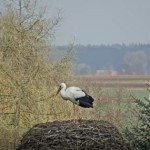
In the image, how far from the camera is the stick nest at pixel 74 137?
381 inches

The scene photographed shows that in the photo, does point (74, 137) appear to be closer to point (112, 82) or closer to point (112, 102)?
point (112, 102)

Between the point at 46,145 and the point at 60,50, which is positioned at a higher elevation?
the point at 60,50

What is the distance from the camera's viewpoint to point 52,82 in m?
14.6

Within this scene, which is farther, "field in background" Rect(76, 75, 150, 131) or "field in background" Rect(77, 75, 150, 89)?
"field in background" Rect(77, 75, 150, 89)

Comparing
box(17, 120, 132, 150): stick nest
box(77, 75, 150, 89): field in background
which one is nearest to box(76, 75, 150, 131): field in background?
box(77, 75, 150, 89): field in background

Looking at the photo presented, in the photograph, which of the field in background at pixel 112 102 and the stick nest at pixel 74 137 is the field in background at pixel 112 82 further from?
the stick nest at pixel 74 137

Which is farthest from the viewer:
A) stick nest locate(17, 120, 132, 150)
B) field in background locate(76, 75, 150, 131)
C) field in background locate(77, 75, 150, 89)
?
field in background locate(77, 75, 150, 89)

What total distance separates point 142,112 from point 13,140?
3.25 m

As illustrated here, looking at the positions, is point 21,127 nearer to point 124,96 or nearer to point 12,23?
point 12,23

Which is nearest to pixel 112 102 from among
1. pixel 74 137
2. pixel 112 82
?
pixel 112 82

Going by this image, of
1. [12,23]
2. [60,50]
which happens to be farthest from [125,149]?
[60,50]

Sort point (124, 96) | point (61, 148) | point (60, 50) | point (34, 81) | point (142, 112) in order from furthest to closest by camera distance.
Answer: point (124, 96) < point (60, 50) < point (34, 81) < point (142, 112) < point (61, 148)

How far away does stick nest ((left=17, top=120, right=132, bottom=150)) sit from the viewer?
9.69 meters

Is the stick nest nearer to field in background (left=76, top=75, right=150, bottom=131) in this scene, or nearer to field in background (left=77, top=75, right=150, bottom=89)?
field in background (left=76, top=75, right=150, bottom=131)
